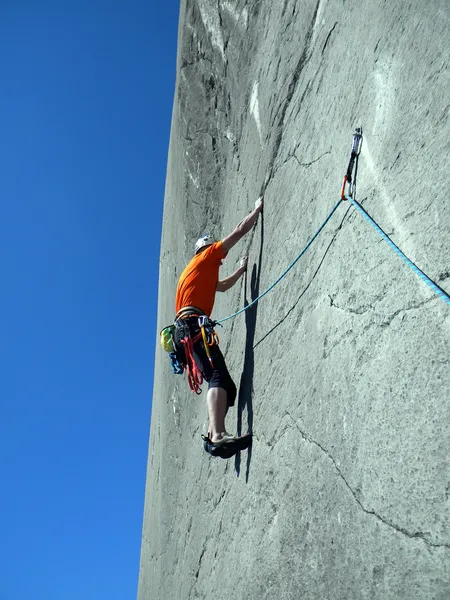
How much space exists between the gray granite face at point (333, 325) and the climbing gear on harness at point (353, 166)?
0.12 ft

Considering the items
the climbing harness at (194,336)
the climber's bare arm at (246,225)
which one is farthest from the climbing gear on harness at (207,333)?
the climber's bare arm at (246,225)

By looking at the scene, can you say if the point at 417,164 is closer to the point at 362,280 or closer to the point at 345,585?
the point at 362,280

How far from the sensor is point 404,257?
61.3 inches

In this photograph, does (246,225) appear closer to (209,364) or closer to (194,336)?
A: (194,336)

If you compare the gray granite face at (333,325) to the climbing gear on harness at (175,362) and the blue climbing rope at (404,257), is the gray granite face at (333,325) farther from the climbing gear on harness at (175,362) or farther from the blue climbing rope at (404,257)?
the climbing gear on harness at (175,362)

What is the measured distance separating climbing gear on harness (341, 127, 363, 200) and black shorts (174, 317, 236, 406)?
1.40m

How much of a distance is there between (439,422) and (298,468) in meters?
0.89

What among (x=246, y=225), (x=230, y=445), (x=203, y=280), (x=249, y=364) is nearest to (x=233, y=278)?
(x=203, y=280)

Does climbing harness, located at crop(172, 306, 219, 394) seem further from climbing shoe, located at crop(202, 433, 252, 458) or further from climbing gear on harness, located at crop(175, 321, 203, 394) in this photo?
climbing shoe, located at crop(202, 433, 252, 458)

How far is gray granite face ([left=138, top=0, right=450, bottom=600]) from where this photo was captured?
1.52 metres

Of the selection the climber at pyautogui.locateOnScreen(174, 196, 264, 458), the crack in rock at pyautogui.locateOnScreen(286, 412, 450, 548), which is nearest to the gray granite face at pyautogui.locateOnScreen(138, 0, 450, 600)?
the crack in rock at pyautogui.locateOnScreen(286, 412, 450, 548)

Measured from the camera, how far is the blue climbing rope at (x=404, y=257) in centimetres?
140

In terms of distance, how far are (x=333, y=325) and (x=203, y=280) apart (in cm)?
153

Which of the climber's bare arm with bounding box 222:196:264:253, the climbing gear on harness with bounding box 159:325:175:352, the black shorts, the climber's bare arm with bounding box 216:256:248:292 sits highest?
the climber's bare arm with bounding box 222:196:264:253
